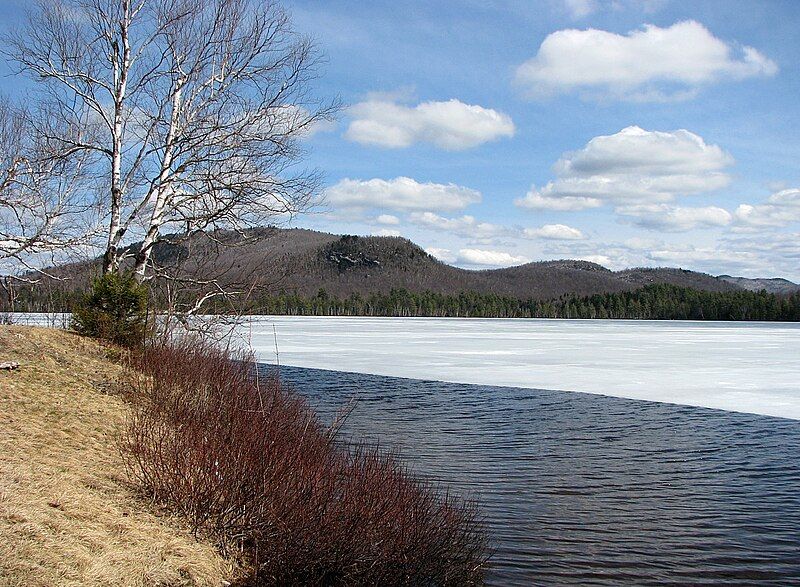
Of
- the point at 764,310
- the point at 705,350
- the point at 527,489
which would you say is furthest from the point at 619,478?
the point at 764,310

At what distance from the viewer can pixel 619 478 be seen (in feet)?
32.4

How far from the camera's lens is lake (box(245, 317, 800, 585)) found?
23.3 ft

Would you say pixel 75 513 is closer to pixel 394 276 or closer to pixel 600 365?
pixel 600 365

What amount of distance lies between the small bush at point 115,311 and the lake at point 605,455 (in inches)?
172

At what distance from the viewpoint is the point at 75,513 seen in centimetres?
607

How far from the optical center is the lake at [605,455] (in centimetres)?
710

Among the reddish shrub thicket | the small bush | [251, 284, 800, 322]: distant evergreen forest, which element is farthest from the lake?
[251, 284, 800, 322]: distant evergreen forest

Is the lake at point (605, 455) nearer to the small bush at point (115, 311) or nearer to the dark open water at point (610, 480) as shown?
the dark open water at point (610, 480)

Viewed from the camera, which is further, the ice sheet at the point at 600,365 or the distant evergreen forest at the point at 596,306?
the distant evergreen forest at the point at 596,306

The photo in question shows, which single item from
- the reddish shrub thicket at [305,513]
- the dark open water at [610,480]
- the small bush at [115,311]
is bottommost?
the dark open water at [610,480]

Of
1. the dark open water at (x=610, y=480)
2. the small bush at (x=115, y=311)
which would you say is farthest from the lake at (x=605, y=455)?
the small bush at (x=115, y=311)

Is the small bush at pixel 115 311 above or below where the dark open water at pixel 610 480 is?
above

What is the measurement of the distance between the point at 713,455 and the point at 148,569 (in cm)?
911

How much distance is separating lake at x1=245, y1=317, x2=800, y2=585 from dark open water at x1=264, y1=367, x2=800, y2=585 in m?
0.03
